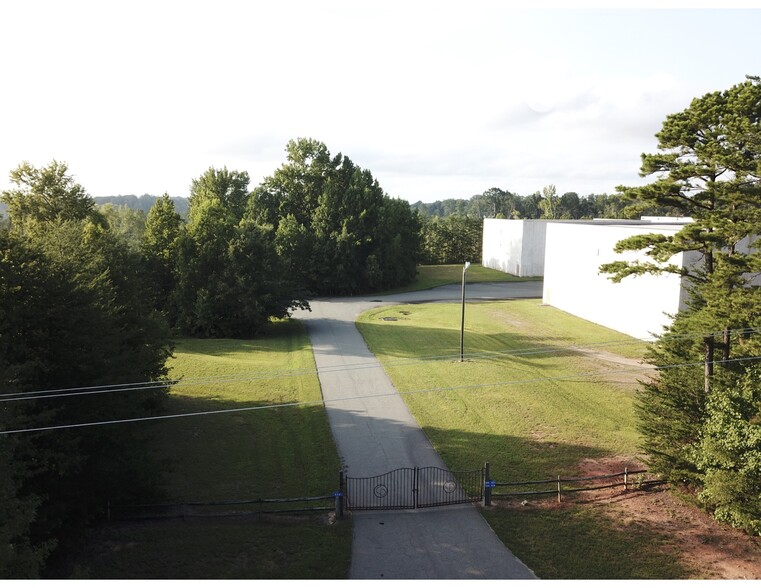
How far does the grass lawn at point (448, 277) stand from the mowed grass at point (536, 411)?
2040cm

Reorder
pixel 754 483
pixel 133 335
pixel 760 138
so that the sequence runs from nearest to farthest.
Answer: pixel 754 483
pixel 760 138
pixel 133 335

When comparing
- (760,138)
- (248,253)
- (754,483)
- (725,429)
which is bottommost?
(754,483)

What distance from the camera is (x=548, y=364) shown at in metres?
27.2

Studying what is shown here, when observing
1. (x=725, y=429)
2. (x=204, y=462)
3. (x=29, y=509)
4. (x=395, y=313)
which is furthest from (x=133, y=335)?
(x=395, y=313)

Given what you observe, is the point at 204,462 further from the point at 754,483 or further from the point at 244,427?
the point at 754,483

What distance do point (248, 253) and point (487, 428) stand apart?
21638 millimetres

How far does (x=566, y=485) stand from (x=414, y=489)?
427cm

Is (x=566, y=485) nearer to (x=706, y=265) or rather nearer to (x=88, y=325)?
(x=706, y=265)

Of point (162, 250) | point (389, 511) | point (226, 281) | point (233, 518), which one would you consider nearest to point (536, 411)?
point (389, 511)

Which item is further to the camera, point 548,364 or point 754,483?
point 548,364

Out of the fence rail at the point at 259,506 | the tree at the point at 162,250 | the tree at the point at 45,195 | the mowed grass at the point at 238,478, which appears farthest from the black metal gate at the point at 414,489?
the tree at the point at 45,195

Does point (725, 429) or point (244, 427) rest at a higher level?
point (725, 429)

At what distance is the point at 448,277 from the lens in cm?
6525

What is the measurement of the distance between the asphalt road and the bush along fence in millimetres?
917
